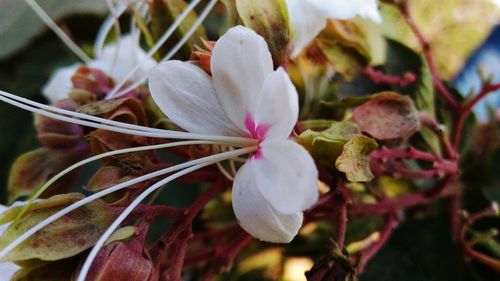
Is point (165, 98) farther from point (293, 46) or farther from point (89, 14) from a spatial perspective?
point (89, 14)

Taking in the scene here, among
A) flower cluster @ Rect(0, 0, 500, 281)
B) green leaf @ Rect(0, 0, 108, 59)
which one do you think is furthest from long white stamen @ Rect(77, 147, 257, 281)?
green leaf @ Rect(0, 0, 108, 59)

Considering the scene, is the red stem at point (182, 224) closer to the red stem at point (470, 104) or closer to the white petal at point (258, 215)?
the white petal at point (258, 215)

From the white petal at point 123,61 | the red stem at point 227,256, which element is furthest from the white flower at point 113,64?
the red stem at point 227,256

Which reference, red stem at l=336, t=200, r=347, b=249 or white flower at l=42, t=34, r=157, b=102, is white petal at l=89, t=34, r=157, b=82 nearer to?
white flower at l=42, t=34, r=157, b=102

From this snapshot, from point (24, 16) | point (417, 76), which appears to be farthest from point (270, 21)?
point (24, 16)

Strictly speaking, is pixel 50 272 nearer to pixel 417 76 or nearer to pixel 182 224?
pixel 182 224

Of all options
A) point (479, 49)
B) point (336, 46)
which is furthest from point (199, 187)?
point (479, 49)
